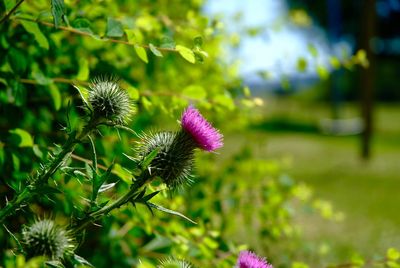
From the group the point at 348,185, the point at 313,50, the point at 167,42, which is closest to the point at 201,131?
the point at 167,42

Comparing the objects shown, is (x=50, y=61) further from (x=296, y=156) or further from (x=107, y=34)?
(x=296, y=156)

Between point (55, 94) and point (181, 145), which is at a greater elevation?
point (55, 94)

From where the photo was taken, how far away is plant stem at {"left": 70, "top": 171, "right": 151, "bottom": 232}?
4.39 ft

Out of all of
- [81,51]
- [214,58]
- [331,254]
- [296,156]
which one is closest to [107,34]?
[81,51]

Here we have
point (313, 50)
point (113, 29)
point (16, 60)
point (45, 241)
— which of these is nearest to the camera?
point (45, 241)

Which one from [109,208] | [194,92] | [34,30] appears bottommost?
[109,208]

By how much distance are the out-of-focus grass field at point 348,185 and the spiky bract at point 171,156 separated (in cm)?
134

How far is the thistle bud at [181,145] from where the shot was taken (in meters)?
1.45

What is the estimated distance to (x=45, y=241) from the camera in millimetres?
1297

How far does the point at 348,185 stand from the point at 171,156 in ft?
18.4

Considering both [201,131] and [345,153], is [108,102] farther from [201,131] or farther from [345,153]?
[345,153]

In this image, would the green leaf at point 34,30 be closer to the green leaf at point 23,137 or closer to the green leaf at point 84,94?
the green leaf at point 23,137

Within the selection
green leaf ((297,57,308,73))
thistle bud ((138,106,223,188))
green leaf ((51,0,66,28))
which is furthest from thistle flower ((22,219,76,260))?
green leaf ((297,57,308,73))

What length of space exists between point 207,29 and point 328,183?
15.7 ft
